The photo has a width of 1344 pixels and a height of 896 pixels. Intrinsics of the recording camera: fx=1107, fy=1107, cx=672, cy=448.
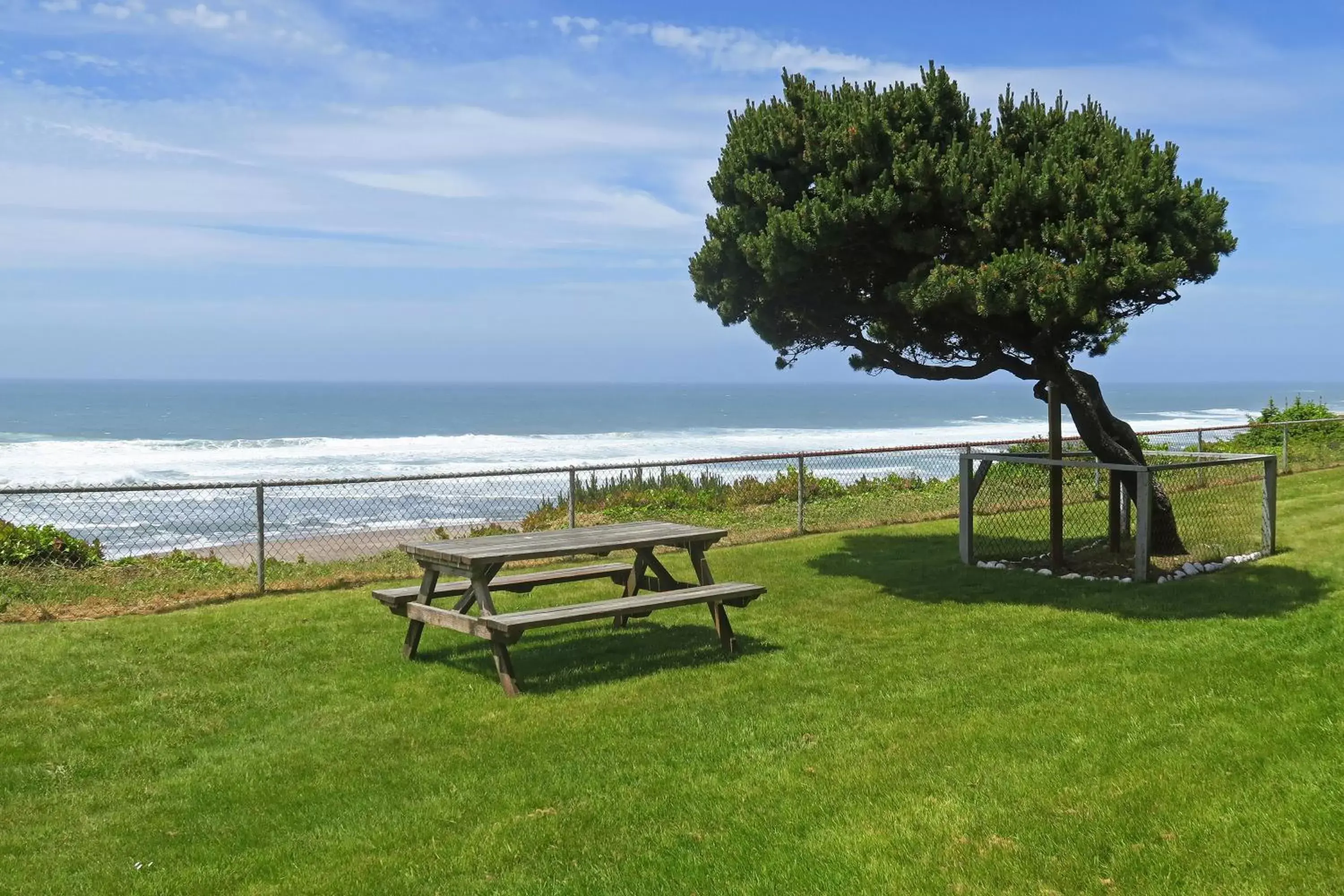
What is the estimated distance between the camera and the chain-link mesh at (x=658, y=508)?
45.6 ft

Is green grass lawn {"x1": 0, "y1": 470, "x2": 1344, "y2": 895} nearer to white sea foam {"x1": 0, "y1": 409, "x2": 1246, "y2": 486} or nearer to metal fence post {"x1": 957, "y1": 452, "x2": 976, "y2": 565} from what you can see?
metal fence post {"x1": 957, "y1": 452, "x2": 976, "y2": 565}

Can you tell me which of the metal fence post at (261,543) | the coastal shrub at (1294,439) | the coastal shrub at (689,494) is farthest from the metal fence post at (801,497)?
the coastal shrub at (1294,439)

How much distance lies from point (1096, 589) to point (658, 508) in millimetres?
7533

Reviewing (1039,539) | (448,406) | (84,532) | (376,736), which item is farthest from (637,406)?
(376,736)

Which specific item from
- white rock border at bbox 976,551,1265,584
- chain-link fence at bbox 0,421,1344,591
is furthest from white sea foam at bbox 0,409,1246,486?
white rock border at bbox 976,551,1265,584

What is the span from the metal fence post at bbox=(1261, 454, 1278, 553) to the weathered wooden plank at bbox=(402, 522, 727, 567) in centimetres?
685

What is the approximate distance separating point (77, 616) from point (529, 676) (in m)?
4.95

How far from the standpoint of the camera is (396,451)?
158ft

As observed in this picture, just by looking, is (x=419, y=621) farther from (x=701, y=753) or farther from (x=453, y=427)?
(x=453, y=427)

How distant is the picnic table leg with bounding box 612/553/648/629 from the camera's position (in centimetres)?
934

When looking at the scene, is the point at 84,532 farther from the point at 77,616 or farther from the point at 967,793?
the point at 967,793

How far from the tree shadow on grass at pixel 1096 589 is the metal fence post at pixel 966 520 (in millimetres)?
142

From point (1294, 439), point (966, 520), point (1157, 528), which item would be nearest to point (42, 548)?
point (966, 520)

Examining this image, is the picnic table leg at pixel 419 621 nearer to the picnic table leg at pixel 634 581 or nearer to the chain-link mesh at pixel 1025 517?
the picnic table leg at pixel 634 581
